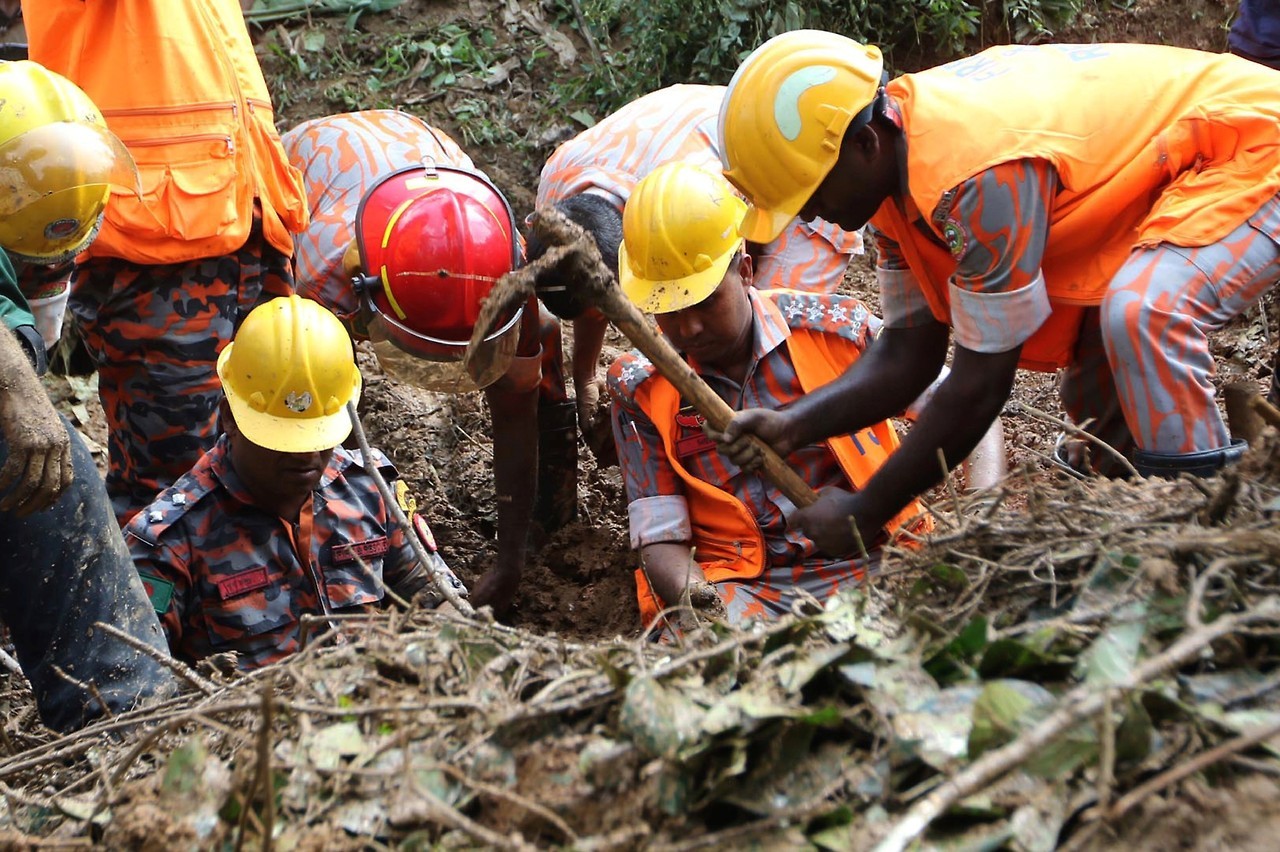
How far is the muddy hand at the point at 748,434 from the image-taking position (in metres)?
2.97

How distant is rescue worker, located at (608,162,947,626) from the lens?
3.32 meters

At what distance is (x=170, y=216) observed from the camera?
11.6ft

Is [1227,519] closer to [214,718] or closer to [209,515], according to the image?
[214,718]

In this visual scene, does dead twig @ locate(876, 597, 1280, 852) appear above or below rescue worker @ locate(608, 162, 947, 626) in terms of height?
above

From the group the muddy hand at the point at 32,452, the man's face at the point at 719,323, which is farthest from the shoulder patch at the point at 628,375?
the muddy hand at the point at 32,452

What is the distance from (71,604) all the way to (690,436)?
164cm

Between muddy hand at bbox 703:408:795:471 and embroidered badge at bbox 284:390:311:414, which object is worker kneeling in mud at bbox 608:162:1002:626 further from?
embroidered badge at bbox 284:390:311:414

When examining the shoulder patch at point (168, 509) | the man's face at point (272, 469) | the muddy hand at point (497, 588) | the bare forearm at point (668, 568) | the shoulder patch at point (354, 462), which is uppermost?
the man's face at point (272, 469)

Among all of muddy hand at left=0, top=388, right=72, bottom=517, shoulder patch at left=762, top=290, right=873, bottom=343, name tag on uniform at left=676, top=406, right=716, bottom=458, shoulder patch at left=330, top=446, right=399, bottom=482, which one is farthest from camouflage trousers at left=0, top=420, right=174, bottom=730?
shoulder patch at left=762, top=290, right=873, bottom=343

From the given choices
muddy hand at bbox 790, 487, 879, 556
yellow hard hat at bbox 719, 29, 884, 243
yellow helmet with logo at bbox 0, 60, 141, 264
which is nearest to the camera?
yellow hard hat at bbox 719, 29, 884, 243

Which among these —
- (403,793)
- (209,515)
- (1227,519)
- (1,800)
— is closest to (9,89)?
(209,515)

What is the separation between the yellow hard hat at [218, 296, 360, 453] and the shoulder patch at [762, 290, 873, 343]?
1250mm

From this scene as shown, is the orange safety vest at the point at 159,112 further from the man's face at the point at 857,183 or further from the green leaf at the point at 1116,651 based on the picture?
the green leaf at the point at 1116,651

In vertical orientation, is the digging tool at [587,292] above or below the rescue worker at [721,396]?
above
